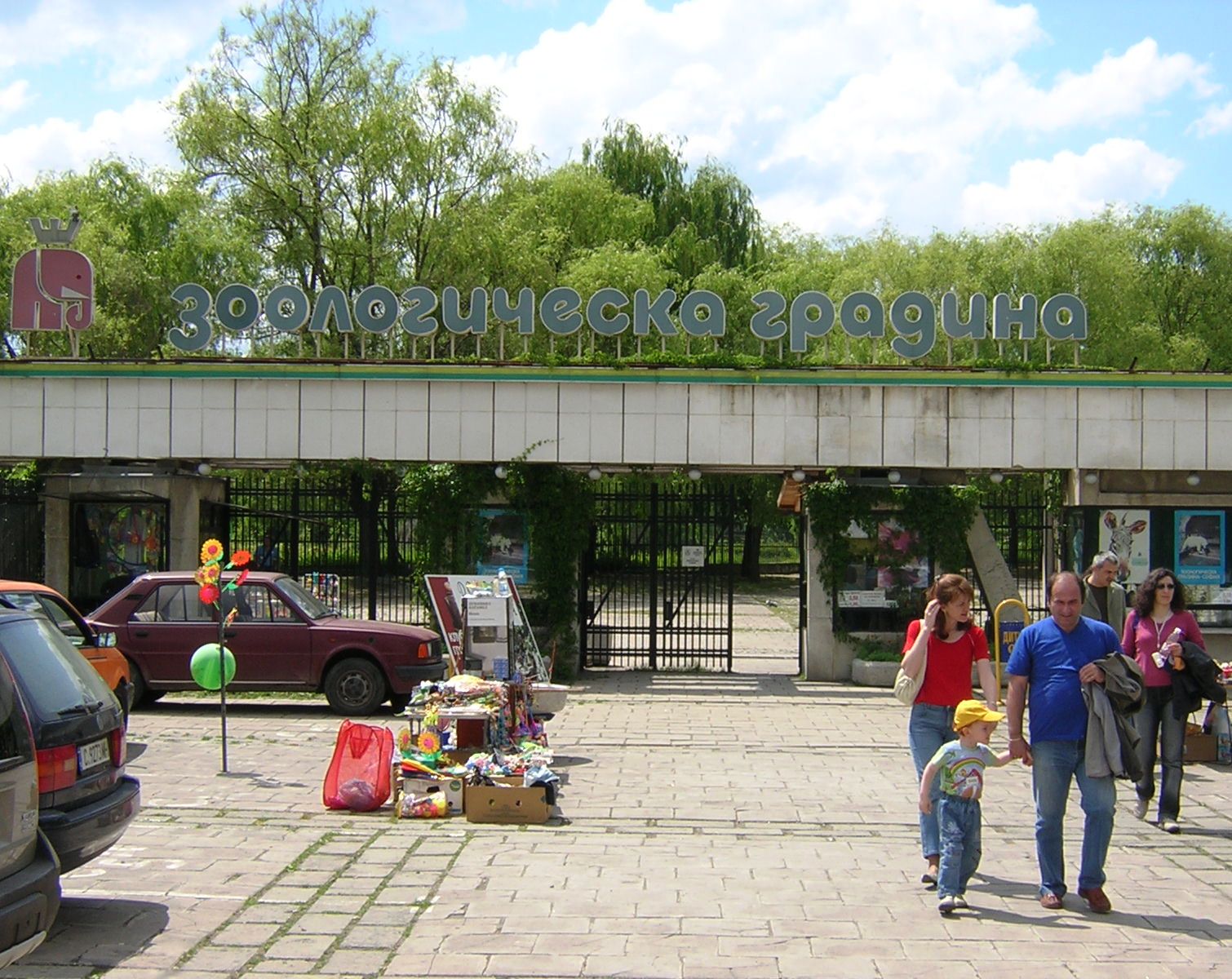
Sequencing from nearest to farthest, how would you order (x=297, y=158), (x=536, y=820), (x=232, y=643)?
(x=536, y=820)
(x=232, y=643)
(x=297, y=158)

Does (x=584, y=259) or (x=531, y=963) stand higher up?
(x=584, y=259)

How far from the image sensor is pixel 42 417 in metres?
18.8

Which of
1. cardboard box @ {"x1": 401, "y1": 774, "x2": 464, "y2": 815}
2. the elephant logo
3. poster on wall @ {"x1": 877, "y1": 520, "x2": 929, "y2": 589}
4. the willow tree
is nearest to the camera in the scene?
cardboard box @ {"x1": 401, "y1": 774, "x2": 464, "y2": 815}

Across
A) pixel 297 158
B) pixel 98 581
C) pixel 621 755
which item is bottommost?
pixel 621 755

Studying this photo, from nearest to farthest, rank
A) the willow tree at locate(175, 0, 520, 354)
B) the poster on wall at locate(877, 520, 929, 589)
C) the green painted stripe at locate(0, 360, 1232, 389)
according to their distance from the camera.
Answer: the green painted stripe at locate(0, 360, 1232, 389) → the poster on wall at locate(877, 520, 929, 589) → the willow tree at locate(175, 0, 520, 354)

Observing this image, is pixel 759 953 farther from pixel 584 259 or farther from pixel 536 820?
pixel 584 259

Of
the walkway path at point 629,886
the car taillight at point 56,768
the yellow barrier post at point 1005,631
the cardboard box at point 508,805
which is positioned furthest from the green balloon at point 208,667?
the yellow barrier post at point 1005,631

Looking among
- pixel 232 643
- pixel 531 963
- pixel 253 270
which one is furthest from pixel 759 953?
pixel 253 270

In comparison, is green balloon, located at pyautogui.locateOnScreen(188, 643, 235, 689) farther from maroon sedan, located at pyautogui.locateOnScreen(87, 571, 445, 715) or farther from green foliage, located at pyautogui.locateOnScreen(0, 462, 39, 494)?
green foliage, located at pyautogui.locateOnScreen(0, 462, 39, 494)

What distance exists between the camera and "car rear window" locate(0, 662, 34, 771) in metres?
5.53

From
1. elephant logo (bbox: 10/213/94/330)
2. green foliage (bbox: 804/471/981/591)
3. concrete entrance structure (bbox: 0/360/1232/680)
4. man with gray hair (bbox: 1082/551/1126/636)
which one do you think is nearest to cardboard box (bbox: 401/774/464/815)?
man with gray hair (bbox: 1082/551/1126/636)

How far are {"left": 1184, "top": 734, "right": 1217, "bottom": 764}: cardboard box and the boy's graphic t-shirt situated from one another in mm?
6281

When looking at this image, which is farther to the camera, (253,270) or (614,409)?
(253,270)

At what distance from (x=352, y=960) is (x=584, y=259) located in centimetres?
2992
